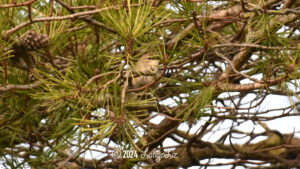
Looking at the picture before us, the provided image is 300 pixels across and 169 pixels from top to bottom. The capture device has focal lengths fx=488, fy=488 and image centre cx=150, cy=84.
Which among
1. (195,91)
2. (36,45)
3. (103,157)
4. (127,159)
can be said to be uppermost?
(36,45)

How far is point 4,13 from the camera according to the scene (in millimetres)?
1094

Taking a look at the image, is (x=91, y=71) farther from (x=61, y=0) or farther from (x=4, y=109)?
(x=4, y=109)

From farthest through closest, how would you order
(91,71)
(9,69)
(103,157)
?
(103,157), (9,69), (91,71)

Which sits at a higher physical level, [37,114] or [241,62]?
[241,62]

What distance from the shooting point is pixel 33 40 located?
1.00 m

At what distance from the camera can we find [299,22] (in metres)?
1.10

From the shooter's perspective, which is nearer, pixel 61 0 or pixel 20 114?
pixel 61 0

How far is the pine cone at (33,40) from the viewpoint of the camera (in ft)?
3.28

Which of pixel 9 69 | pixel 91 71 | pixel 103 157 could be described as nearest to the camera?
pixel 91 71

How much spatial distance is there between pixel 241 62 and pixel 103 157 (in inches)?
22.3

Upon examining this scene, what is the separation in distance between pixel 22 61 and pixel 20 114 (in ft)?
0.42

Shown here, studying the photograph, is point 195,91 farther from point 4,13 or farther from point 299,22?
point 4,13

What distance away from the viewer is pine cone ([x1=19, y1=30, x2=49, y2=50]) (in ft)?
3.28

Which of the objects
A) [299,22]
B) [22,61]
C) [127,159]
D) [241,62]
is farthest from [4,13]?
[299,22]
